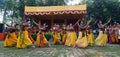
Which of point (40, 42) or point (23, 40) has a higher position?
point (23, 40)

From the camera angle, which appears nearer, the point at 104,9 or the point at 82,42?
the point at 82,42

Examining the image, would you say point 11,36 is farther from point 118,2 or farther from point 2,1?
point 2,1

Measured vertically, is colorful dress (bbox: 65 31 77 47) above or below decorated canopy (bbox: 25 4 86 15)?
below

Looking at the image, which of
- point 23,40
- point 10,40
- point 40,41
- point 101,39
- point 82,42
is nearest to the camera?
point 23,40

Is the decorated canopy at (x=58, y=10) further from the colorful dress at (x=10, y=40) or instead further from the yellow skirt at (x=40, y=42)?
the colorful dress at (x=10, y=40)

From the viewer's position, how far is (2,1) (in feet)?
141

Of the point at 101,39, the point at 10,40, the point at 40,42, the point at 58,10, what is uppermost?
the point at 58,10

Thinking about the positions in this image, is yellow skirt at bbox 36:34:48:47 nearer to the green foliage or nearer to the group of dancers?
the group of dancers

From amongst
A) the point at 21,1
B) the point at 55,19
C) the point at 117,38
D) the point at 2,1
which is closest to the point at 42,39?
the point at 117,38

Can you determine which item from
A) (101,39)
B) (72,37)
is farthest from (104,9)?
(72,37)

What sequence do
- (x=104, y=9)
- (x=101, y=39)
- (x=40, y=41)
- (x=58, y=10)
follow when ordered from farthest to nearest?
(x=104, y=9), (x=58, y=10), (x=101, y=39), (x=40, y=41)

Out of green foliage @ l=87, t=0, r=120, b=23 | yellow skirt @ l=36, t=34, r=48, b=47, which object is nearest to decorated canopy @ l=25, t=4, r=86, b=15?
green foliage @ l=87, t=0, r=120, b=23

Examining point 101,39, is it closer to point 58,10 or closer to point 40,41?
point 40,41

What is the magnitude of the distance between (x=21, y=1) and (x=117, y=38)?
19375mm
